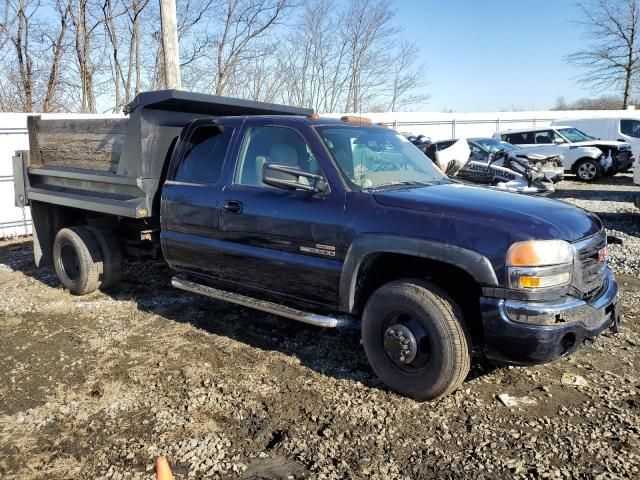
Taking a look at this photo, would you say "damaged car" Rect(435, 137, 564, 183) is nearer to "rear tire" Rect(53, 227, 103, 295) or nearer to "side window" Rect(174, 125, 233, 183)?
"side window" Rect(174, 125, 233, 183)

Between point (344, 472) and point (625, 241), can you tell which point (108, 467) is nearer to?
point (344, 472)

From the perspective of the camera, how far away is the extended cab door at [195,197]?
466 centimetres

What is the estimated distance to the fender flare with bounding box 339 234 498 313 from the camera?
3.21m

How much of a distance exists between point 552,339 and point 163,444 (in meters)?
2.38

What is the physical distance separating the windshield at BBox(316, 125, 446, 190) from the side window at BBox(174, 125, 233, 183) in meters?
1.02

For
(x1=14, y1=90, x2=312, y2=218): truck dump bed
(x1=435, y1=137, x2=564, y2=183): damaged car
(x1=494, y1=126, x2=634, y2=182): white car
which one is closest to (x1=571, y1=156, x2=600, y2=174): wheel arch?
(x1=494, y1=126, x2=634, y2=182): white car

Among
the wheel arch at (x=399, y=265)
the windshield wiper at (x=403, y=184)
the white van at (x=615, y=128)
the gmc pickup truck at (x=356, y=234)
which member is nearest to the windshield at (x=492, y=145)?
the white van at (x=615, y=128)

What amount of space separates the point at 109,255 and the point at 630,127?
1927 centimetres

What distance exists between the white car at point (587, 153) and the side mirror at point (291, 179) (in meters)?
15.8

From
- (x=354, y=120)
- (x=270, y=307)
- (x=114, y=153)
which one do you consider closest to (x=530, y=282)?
(x=270, y=307)

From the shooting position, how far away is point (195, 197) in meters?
4.73

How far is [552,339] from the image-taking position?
3160 millimetres

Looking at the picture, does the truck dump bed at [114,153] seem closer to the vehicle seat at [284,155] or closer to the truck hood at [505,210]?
the vehicle seat at [284,155]

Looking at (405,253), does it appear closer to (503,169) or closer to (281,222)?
(281,222)
